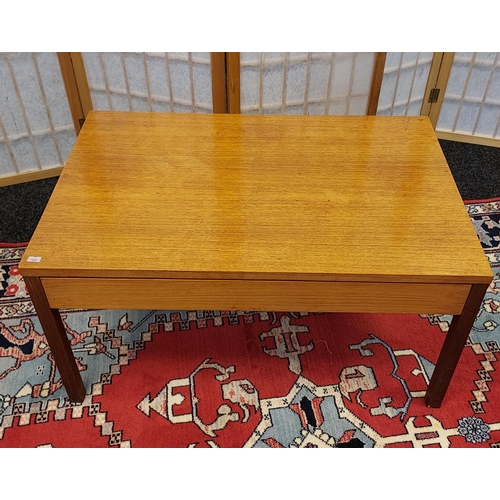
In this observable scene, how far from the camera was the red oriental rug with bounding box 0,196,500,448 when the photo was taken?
1.61 metres

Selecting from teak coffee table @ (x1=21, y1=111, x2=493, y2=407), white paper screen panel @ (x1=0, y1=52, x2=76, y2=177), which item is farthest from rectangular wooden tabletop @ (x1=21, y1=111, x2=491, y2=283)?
white paper screen panel @ (x1=0, y1=52, x2=76, y2=177)

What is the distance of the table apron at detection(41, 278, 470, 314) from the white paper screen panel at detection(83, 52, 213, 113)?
1203 mm

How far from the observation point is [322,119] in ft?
6.15

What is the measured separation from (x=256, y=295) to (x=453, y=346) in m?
0.56

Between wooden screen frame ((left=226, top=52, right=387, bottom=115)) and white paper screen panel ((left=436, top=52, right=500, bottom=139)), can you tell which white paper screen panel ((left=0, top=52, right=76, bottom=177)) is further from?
white paper screen panel ((left=436, top=52, right=500, bottom=139))

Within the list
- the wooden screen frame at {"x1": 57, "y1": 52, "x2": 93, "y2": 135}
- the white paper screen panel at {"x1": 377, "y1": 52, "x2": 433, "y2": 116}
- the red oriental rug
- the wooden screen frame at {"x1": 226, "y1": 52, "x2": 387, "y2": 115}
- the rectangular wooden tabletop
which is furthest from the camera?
the white paper screen panel at {"x1": 377, "y1": 52, "x2": 433, "y2": 116}

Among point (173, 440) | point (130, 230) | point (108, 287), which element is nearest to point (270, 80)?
point (130, 230)

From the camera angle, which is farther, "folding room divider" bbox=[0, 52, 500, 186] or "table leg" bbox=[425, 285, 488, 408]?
"folding room divider" bbox=[0, 52, 500, 186]

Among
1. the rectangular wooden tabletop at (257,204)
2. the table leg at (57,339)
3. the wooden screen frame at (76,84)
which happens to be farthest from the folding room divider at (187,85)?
the table leg at (57,339)

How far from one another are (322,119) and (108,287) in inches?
37.0

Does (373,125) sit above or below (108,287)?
above

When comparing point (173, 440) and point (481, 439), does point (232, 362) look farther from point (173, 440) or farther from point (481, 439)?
point (481, 439)

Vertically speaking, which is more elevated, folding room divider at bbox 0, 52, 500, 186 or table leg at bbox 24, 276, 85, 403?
folding room divider at bbox 0, 52, 500, 186

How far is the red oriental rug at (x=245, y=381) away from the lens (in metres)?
1.61
